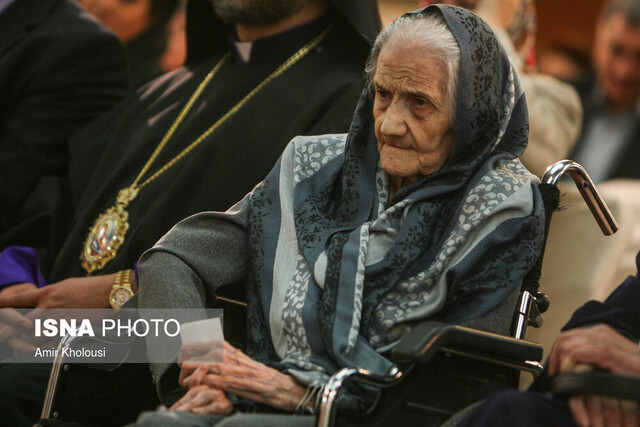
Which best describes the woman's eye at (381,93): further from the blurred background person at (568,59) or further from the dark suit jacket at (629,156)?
the blurred background person at (568,59)

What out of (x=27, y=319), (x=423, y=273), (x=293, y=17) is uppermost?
A: (x=293, y=17)

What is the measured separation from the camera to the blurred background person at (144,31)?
7.57m

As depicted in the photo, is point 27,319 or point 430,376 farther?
point 27,319

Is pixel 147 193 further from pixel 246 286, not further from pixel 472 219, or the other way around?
pixel 472 219

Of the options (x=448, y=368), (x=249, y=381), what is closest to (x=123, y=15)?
(x=249, y=381)

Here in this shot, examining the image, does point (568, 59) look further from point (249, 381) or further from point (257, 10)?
point (249, 381)

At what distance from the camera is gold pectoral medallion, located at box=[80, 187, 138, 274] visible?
396 centimetres

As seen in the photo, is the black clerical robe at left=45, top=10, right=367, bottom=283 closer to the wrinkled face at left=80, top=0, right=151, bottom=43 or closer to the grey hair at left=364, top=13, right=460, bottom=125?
the grey hair at left=364, top=13, right=460, bottom=125

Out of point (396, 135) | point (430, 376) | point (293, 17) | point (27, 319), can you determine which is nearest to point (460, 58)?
point (396, 135)

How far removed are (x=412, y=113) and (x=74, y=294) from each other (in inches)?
57.0

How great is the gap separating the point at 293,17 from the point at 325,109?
515mm

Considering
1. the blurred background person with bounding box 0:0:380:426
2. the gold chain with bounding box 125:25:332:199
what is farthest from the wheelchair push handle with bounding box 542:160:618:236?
the gold chain with bounding box 125:25:332:199

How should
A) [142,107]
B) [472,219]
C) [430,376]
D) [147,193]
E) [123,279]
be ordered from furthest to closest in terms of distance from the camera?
[142,107], [147,193], [123,279], [472,219], [430,376]

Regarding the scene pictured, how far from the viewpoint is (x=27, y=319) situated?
148 inches
